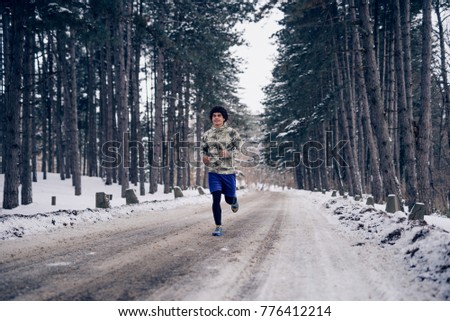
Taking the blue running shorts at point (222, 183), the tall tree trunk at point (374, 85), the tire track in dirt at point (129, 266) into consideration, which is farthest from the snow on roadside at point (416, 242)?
the tall tree trunk at point (374, 85)

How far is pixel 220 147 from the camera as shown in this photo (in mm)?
5715

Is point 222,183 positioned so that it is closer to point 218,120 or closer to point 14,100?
point 218,120

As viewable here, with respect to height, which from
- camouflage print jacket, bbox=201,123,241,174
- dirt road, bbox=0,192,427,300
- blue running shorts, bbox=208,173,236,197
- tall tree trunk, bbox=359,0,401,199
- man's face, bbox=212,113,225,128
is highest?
tall tree trunk, bbox=359,0,401,199

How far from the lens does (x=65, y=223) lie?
6348 mm

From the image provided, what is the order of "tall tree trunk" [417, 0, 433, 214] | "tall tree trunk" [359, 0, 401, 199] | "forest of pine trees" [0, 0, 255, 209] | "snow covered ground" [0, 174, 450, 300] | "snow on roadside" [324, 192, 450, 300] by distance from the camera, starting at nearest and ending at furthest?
1. "snow on roadside" [324, 192, 450, 300]
2. "snow covered ground" [0, 174, 450, 300]
3. "forest of pine trees" [0, 0, 255, 209]
4. "tall tree trunk" [417, 0, 433, 214]
5. "tall tree trunk" [359, 0, 401, 199]

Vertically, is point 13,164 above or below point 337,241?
above

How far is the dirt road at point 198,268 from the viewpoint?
2.56 m

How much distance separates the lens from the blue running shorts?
560cm

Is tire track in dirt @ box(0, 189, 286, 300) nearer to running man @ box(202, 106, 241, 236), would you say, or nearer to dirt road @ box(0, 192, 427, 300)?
dirt road @ box(0, 192, 427, 300)

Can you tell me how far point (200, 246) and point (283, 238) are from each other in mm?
1494

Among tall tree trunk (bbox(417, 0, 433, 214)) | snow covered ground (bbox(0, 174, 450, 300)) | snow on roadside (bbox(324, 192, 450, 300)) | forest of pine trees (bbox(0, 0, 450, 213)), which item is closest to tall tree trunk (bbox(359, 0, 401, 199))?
forest of pine trees (bbox(0, 0, 450, 213))

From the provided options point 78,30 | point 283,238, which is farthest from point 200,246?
point 78,30

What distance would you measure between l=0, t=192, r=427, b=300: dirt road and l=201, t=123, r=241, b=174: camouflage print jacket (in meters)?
1.23
